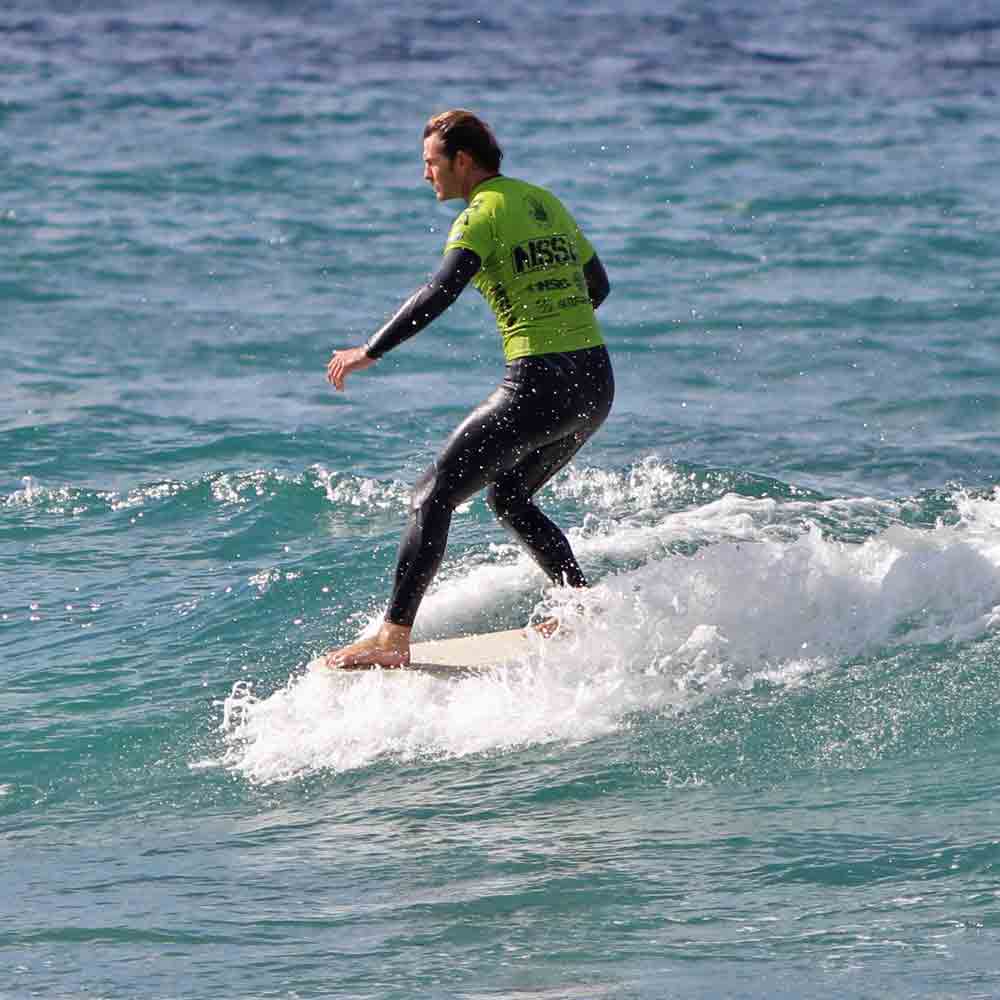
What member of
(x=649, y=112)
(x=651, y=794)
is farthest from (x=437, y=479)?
(x=649, y=112)

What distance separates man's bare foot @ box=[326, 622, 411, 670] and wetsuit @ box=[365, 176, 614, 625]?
0.05 m

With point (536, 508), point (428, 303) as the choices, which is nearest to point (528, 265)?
point (428, 303)

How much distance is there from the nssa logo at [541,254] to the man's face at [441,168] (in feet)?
1.15

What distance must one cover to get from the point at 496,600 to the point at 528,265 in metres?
1.99

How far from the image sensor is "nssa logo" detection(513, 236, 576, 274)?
297 inches

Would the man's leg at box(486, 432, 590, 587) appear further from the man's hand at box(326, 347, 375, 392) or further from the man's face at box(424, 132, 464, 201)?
the man's face at box(424, 132, 464, 201)

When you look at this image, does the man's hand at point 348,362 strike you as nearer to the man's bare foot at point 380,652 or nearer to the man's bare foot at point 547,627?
the man's bare foot at point 380,652

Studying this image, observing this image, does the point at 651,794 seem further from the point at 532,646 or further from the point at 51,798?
the point at 51,798

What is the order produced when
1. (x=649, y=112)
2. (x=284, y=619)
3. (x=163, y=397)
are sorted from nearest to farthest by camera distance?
(x=284, y=619) → (x=163, y=397) → (x=649, y=112)

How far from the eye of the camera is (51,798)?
7.26 meters

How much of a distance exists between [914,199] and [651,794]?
14352mm

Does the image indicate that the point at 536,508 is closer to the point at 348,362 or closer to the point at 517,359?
the point at 517,359

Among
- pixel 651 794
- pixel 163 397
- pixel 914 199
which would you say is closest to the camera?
pixel 651 794

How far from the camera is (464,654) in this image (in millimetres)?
8055
